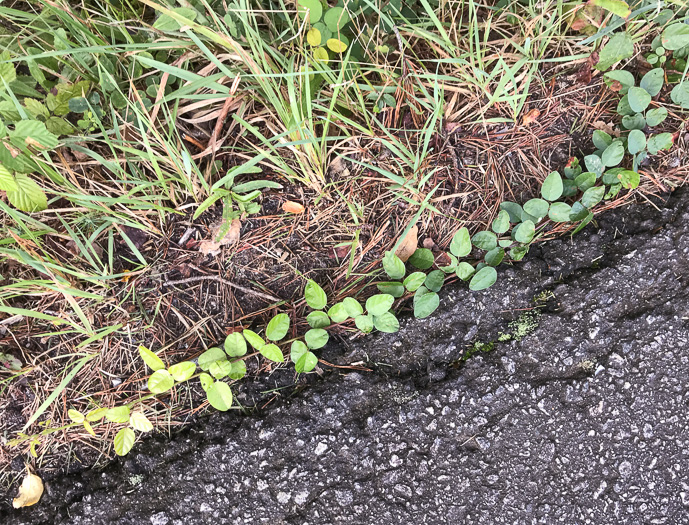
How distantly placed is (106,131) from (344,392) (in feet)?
4.19

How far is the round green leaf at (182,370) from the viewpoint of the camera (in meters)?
1.57

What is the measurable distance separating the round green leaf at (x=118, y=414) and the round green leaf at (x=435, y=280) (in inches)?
45.7

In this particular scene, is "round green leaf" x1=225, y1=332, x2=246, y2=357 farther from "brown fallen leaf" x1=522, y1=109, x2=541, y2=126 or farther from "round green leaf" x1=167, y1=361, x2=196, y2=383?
"brown fallen leaf" x1=522, y1=109, x2=541, y2=126

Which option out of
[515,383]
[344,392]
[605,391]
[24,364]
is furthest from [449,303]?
[24,364]

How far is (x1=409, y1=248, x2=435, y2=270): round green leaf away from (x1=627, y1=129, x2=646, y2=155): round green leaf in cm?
82

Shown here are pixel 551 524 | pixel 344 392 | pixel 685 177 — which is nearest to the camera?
pixel 551 524

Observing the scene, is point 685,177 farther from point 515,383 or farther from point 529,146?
point 515,383

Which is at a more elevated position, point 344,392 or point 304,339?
point 304,339

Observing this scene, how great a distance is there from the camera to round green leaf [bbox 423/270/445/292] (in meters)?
1.66

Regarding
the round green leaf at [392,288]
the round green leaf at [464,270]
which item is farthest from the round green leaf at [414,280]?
the round green leaf at [464,270]

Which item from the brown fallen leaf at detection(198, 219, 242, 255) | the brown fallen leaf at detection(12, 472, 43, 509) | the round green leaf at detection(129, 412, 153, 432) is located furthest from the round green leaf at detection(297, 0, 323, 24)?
the brown fallen leaf at detection(12, 472, 43, 509)

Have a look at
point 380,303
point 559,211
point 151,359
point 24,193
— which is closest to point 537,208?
point 559,211

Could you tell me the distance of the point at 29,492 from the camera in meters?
1.67

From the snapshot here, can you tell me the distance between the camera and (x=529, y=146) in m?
1.76
